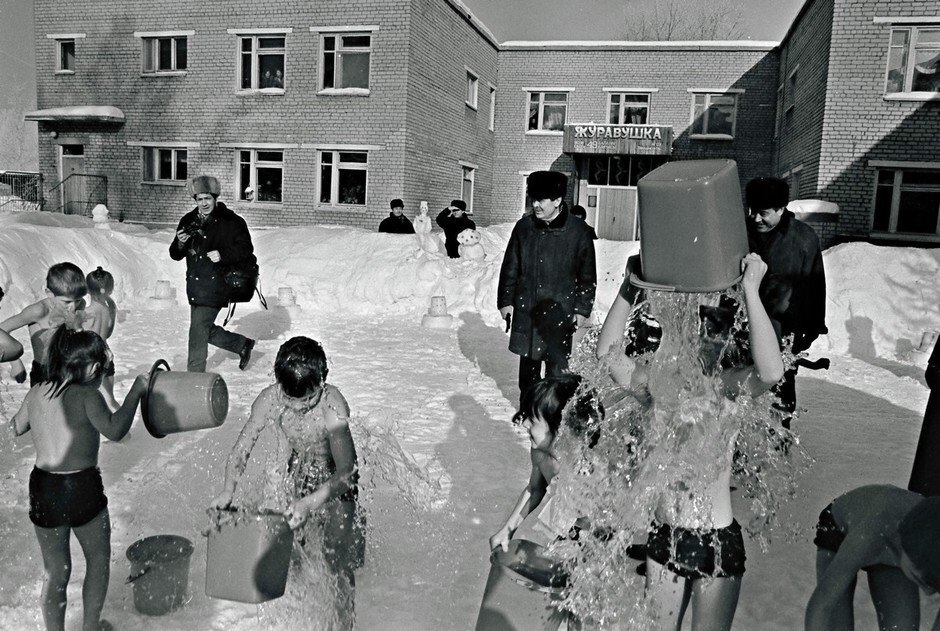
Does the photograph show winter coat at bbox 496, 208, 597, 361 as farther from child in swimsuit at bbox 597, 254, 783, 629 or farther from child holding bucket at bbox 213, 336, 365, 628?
child in swimsuit at bbox 597, 254, 783, 629

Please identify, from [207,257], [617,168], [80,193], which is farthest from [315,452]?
[617,168]

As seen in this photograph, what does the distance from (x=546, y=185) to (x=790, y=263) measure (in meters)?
1.49

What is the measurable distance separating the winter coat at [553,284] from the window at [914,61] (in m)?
13.5

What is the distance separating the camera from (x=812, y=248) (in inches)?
161

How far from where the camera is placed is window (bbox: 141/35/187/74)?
62.9ft

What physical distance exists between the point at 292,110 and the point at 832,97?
41.1ft

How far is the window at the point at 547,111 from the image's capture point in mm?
23750

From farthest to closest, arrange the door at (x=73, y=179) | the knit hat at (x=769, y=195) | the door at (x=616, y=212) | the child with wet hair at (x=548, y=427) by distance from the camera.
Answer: the door at (x=616, y=212)
the door at (x=73, y=179)
the knit hat at (x=769, y=195)
the child with wet hair at (x=548, y=427)

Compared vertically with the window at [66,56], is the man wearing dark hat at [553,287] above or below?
below

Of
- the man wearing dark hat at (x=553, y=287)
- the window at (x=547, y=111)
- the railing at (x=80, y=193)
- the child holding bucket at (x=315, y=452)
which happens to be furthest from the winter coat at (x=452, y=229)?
the railing at (x=80, y=193)

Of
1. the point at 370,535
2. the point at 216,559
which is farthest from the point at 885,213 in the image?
the point at 216,559

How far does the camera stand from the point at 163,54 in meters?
19.4

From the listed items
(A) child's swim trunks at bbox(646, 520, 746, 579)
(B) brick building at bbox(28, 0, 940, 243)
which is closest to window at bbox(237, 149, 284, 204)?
Result: (B) brick building at bbox(28, 0, 940, 243)

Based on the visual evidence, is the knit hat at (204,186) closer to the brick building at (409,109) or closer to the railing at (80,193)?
the brick building at (409,109)
